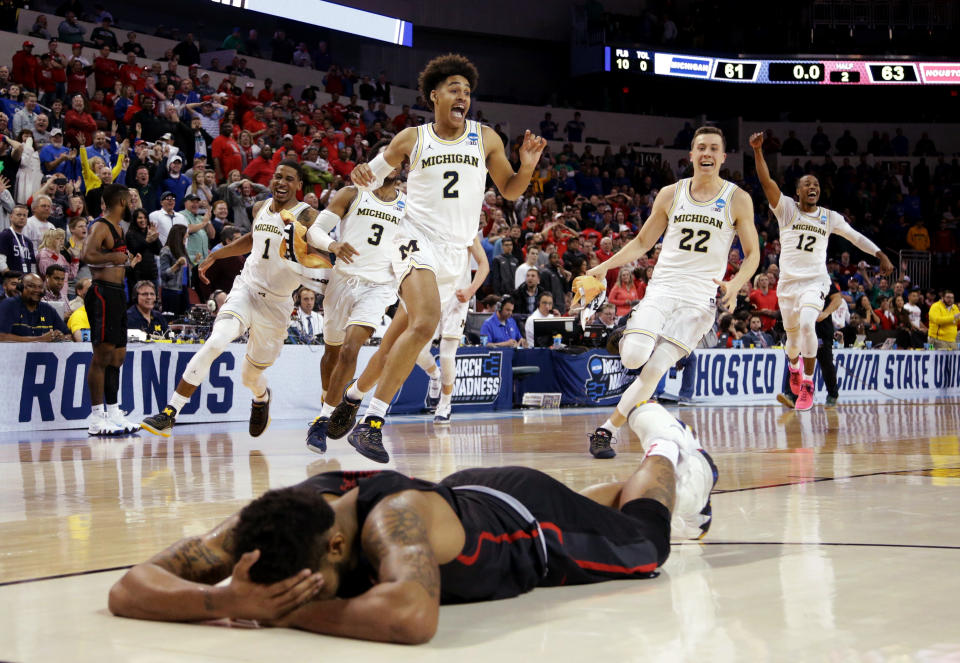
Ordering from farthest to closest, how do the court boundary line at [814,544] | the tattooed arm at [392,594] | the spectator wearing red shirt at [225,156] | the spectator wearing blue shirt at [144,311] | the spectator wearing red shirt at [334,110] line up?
the spectator wearing red shirt at [334,110]
the spectator wearing red shirt at [225,156]
the spectator wearing blue shirt at [144,311]
the court boundary line at [814,544]
the tattooed arm at [392,594]

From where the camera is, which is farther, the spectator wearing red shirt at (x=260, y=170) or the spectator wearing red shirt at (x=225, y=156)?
the spectator wearing red shirt at (x=225, y=156)

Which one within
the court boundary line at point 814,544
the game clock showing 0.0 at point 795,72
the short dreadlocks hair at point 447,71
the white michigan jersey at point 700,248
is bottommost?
the court boundary line at point 814,544

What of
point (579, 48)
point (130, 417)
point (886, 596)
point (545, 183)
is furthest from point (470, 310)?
point (579, 48)

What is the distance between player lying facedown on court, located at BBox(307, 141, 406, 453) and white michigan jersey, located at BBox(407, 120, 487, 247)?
1.33 m

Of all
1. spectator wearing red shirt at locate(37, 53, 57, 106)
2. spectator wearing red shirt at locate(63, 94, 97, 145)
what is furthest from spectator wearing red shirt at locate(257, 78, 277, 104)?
spectator wearing red shirt at locate(63, 94, 97, 145)

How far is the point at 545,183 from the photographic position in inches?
967

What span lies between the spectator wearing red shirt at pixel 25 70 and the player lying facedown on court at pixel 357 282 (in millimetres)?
9273

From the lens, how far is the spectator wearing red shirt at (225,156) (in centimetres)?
1623

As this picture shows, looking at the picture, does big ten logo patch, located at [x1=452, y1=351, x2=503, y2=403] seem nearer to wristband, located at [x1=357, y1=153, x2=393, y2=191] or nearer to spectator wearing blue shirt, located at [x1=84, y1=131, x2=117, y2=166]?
spectator wearing blue shirt, located at [x1=84, y1=131, x2=117, y2=166]

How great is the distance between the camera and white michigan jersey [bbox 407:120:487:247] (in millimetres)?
6723

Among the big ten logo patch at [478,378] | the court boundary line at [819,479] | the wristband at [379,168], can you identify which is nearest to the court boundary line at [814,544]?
the court boundary line at [819,479]

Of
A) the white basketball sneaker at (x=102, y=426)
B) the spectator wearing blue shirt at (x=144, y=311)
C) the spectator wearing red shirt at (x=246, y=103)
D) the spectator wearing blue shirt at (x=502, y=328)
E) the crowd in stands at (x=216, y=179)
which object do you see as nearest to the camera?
the white basketball sneaker at (x=102, y=426)

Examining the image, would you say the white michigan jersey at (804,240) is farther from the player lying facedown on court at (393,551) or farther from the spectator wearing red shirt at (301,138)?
the spectator wearing red shirt at (301,138)

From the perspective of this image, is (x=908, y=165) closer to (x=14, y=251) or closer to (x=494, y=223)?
(x=494, y=223)
